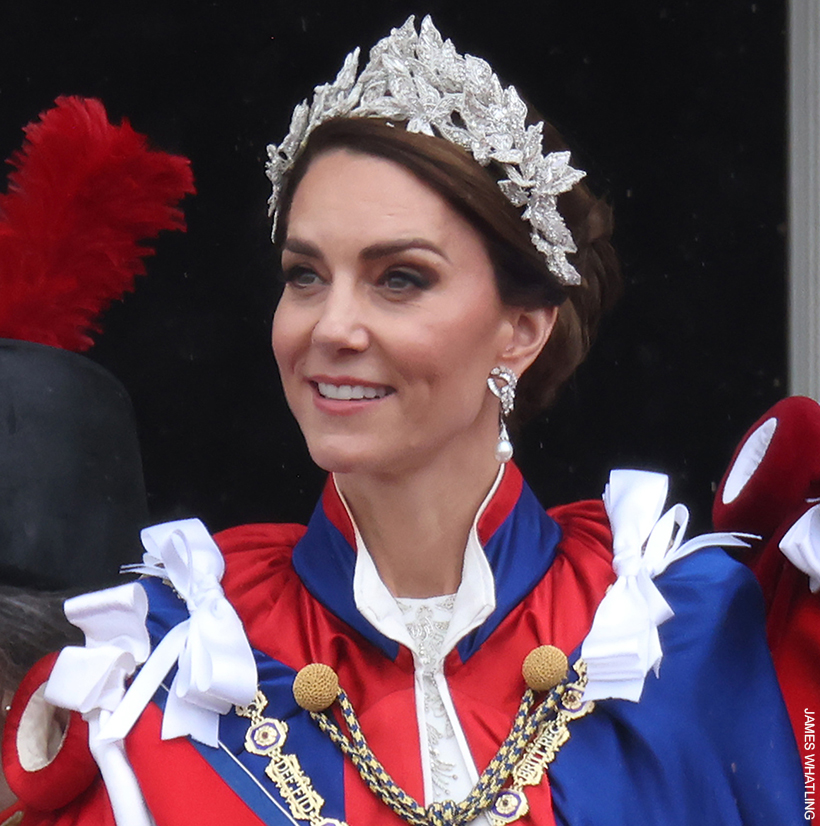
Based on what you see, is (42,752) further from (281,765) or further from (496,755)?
(496,755)

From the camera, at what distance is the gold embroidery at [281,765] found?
1.67 m

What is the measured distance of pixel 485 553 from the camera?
1.83m

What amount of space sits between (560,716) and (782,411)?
499 millimetres

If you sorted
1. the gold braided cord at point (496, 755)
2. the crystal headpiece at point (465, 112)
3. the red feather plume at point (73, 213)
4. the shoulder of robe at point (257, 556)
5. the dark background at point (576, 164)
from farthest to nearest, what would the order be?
the dark background at point (576, 164) → the red feather plume at point (73, 213) → the shoulder of robe at point (257, 556) → the crystal headpiece at point (465, 112) → the gold braided cord at point (496, 755)

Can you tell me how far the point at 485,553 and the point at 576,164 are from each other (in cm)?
101

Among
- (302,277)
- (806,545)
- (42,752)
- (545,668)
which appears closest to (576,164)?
(302,277)

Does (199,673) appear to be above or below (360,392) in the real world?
below

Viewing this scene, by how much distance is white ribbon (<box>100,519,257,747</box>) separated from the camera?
1700 millimetres

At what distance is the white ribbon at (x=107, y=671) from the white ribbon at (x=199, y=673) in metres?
0.02

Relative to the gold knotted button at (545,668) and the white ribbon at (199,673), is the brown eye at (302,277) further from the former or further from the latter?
the gold knotted button at (545,668)

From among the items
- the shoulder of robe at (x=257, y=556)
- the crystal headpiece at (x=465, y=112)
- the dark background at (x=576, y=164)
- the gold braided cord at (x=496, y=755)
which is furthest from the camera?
the dark background at (x=576, y=164)

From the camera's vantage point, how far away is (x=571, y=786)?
1.67m

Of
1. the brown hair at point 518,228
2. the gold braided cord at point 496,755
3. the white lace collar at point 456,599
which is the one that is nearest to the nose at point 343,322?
the brown hair at point 518,228

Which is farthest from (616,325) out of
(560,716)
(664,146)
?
(560,716)
